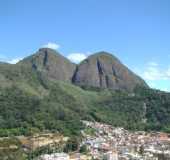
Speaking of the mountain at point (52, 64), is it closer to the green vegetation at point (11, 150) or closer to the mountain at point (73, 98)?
the mountain at point (73, 98)

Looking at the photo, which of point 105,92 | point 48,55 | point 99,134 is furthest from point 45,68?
point 99,134

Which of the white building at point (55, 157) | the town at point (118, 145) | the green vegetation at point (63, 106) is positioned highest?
the green vegetation at point (63, 106)

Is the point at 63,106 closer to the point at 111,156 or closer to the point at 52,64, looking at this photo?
the point at 111,156

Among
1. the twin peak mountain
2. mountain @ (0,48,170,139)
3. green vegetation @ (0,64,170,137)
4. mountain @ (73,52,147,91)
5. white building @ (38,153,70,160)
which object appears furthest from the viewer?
the twin peak mountain

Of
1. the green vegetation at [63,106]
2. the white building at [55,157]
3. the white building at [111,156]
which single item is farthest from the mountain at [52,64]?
the white building at [55,157]

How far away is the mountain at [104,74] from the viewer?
15050 cm

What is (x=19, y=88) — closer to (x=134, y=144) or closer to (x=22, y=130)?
(x=22, y=130)

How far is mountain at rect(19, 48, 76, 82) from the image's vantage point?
150625 millimetres

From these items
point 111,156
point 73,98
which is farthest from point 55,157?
point 73,98

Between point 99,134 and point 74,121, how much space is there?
32.1 ft

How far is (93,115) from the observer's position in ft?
336

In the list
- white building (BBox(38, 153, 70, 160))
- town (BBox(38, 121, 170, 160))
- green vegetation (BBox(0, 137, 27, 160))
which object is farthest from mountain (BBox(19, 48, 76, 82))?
white building (BBox(38, 153, 70, 160))

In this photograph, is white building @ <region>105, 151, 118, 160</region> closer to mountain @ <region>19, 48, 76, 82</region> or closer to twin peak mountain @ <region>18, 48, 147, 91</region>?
twin peak mountain @ <region>18, 48, 147, 91</region>

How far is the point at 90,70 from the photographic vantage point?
153375 mm
